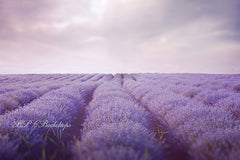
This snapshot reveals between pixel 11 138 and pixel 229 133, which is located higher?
pixel 229 133

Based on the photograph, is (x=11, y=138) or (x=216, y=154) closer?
(x=216, y=154)

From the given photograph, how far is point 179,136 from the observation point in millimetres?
1721

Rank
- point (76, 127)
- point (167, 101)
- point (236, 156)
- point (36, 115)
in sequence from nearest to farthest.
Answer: point (236, 156) → point (36, 115) → point (76, 127) → point (167, 101)

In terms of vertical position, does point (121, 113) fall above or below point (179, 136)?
above

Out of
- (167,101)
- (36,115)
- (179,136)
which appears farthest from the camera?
(167,101)

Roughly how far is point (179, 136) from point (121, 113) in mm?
1001

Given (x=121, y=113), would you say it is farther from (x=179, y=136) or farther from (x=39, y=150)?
(x=39, y=150)

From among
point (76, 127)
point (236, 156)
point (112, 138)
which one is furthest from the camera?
point (76, 127)

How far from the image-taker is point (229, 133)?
4.35 feet

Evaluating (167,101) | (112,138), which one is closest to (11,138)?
(112,138)

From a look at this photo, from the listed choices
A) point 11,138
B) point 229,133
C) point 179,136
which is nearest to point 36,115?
point 11,138

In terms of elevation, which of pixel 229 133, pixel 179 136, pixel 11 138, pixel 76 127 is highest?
pixel 229 133

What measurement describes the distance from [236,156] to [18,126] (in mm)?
2386

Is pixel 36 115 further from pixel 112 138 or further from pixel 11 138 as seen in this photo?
pixel 112 138
